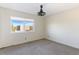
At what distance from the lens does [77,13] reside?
3230 millimetres

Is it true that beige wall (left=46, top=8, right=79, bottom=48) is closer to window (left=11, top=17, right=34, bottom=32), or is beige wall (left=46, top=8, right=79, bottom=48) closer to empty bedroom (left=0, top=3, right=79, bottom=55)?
empty bedroom (left=0, top=3, right=79, bottom=55)

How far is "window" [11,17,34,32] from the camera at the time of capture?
13.1 feet

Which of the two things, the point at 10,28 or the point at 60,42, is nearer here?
the point at 10,28

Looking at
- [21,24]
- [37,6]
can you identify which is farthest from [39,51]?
[21,24]

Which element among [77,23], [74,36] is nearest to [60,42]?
[74,36]

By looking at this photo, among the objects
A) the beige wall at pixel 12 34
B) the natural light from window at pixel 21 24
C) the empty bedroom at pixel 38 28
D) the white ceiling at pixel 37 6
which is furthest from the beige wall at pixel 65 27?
the natural light from window at pixel 21 24

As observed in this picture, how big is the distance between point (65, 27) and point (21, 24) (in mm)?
2618

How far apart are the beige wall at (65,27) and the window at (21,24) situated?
4.62 ft

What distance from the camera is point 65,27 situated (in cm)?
388

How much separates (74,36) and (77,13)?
1081 millimetres

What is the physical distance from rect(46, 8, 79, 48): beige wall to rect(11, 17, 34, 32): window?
1408 millimetres

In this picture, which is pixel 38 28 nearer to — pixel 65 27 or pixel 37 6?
pixel 65 27

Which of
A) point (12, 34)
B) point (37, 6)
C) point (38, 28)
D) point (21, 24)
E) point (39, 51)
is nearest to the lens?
point (39, 51)

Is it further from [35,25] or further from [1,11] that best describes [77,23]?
[1,11]
